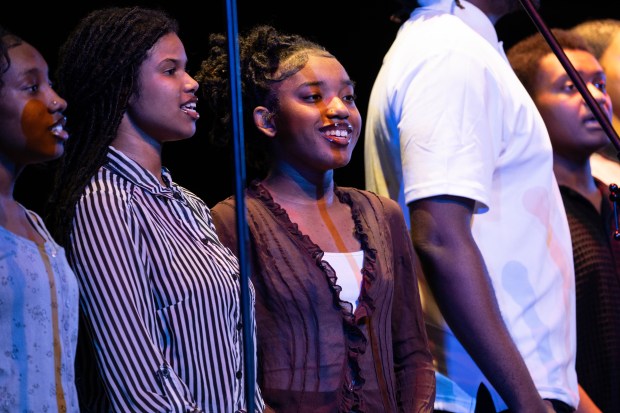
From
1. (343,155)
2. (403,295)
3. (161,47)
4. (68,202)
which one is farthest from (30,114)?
(403,295)

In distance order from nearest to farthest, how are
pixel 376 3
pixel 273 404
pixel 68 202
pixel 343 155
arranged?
pixel 68 202 → pixel 273 404 → pixel 343 155 → pixel 376 3

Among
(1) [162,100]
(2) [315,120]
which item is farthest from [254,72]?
(1) [162,100]

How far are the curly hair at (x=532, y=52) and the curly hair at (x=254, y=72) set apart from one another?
1047 millimetres

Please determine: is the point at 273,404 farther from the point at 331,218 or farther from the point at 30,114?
the point at 30,114

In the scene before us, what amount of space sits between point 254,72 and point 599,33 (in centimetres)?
181

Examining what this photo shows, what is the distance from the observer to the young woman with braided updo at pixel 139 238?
6.16 feet

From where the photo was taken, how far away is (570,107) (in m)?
3.22

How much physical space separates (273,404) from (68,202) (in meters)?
0.56

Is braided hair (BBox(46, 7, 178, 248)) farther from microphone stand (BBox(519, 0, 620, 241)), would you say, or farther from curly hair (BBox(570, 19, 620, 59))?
curly hair (BBox(570, 19, 620, 59))

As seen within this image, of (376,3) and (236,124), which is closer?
(236,124)

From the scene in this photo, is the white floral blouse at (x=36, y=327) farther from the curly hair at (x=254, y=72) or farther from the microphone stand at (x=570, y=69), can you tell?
the microphone stand at (x=570, y=69)

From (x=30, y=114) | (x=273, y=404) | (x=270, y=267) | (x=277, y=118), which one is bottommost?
(x=273, y=404)

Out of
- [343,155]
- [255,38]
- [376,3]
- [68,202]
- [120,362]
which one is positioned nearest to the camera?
[120,362]

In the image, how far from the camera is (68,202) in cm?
199
